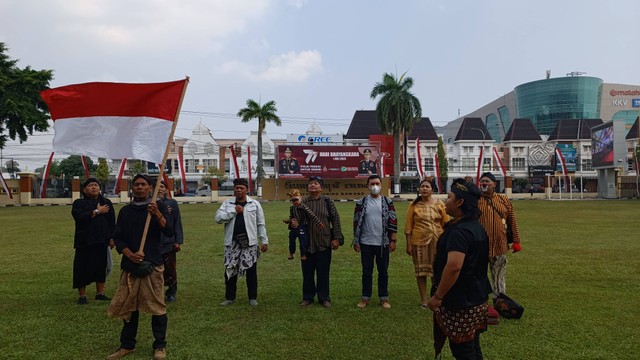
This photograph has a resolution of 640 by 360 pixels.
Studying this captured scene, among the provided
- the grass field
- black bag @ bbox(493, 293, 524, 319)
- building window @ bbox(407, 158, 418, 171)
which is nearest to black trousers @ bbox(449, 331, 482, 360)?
the grass field

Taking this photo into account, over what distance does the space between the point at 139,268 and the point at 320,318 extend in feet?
8.22

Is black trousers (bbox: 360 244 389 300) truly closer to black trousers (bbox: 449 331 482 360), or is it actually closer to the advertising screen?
black trousers (bbox: 449 331 482 360)

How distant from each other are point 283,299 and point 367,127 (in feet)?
225

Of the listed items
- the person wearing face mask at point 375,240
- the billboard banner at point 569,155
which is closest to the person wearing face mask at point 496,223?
the person wearing face mask at point 375,240

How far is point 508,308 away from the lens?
5.77 metres

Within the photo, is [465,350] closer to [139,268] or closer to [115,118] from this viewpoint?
[139,268]

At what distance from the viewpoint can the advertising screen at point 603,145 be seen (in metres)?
43.4

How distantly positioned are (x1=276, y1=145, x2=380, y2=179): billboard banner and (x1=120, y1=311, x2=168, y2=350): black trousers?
36420mm

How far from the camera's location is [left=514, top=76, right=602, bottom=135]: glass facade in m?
95.2

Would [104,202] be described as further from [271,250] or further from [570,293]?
[570,293]

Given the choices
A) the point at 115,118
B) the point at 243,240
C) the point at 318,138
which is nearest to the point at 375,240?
the point at 243,240

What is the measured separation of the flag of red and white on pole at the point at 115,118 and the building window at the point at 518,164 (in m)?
75.0

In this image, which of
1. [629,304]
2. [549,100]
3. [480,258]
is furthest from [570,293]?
[549,100]

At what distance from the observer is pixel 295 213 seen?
6512mm
